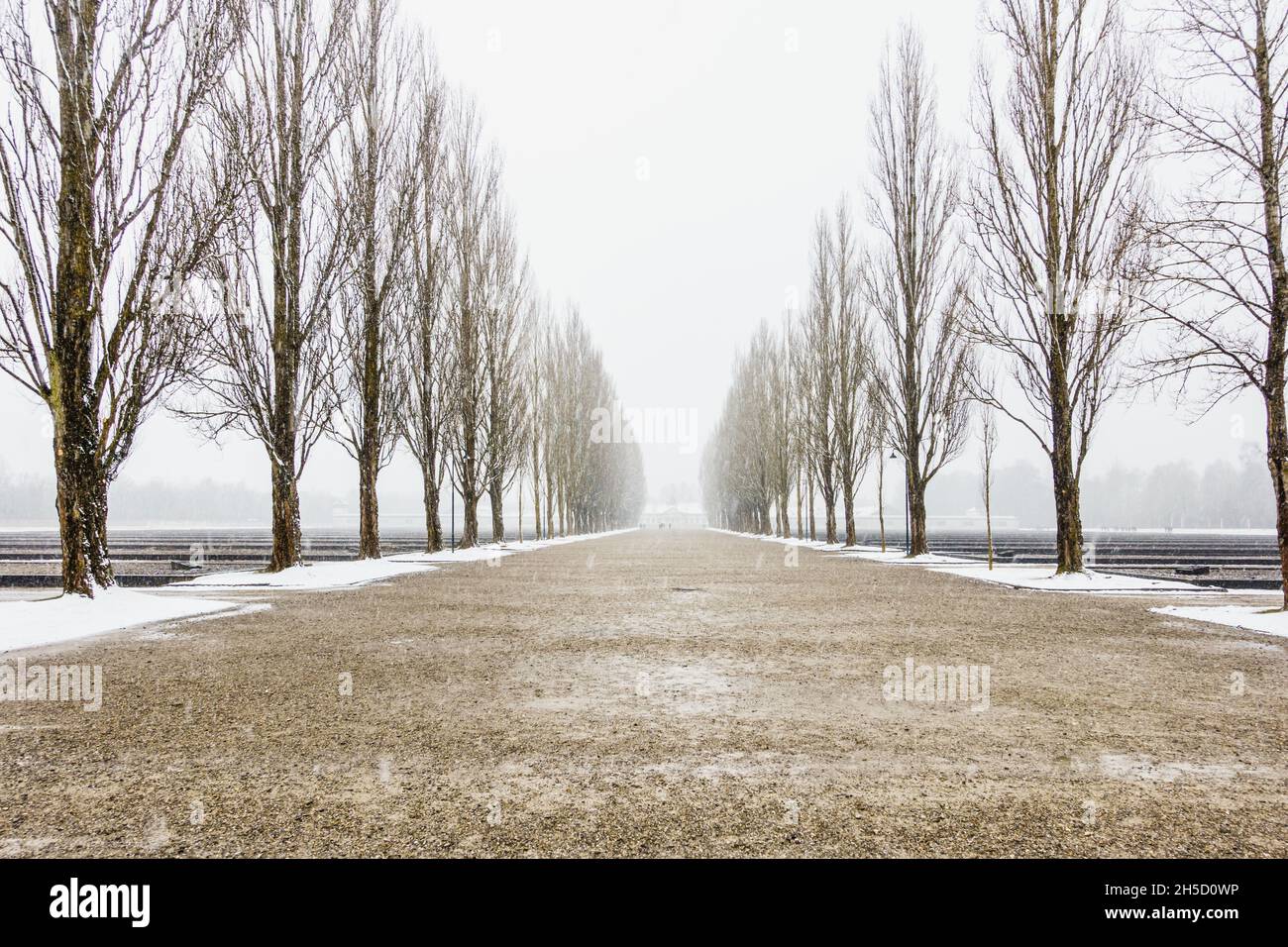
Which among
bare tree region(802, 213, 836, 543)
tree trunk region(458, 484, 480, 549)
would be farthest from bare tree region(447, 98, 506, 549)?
bare tree region(802, 213, 836, 543)

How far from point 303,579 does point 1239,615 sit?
659 inches

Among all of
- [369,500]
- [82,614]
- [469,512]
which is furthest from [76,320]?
[469,512]

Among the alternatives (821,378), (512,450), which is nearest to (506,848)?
(512,450)

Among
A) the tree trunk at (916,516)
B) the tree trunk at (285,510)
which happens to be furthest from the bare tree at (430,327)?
the tree trunk at (916,516)

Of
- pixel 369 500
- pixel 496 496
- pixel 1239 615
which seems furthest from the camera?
pixel 496 496

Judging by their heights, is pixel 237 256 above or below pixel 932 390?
above

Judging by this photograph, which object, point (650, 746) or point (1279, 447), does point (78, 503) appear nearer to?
point (650, 746)

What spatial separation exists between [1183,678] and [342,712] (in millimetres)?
7028

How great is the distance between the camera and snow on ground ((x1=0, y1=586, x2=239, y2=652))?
9.25m

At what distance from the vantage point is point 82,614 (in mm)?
10492

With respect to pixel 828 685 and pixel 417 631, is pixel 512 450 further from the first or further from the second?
pixel 828 685

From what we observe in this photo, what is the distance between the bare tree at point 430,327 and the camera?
87.1ft
